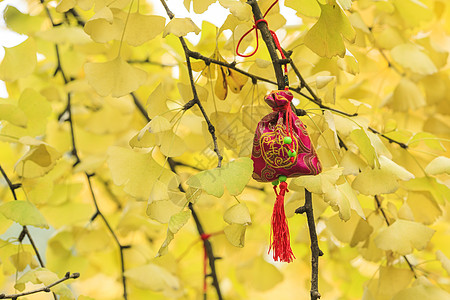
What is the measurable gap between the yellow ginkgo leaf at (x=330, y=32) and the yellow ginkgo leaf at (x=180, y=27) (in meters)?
0.09

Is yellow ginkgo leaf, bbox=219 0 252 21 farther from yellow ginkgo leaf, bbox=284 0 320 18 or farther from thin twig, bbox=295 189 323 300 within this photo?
thin twig, bbox=295 189 323 300

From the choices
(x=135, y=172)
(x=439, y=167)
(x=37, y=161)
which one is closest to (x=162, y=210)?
(x=135, y=172)

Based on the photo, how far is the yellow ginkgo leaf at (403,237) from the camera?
50 cm

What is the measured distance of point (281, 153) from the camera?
408 mm

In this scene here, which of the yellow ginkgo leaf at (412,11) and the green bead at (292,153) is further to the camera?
the yellow ginkgo leaf at (412,11)

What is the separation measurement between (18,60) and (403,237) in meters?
0.43

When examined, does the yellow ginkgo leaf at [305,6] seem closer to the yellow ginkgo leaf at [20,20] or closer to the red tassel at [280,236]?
the red tassel at [280,236]

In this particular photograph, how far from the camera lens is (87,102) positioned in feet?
3.44

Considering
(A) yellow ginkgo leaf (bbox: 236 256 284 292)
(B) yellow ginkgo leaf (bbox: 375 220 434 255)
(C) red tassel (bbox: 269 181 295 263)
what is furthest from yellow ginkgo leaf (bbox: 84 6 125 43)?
(A) yellow ginkgo leaf (bbox: 236 256 284 292)

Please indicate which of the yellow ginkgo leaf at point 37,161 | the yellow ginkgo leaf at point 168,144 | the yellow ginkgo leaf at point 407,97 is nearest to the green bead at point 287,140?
the yellow ginkgo leaf at point 168,144

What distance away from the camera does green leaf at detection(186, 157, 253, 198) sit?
36 cm

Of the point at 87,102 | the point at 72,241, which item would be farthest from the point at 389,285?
the point at 87,102

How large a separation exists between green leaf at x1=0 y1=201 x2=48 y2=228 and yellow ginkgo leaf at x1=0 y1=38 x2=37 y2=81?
0.45ft

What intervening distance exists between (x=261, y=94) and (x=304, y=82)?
6cm
